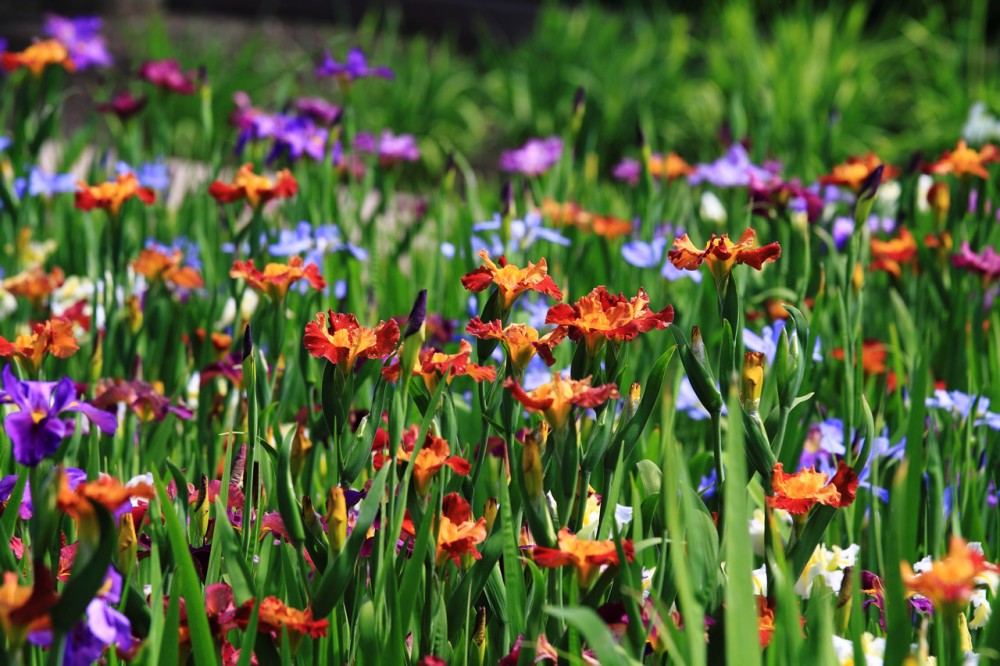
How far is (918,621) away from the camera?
1.13m

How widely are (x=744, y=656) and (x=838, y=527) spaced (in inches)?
24.3

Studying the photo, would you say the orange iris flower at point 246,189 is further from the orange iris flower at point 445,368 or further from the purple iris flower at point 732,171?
the purple iris flower at point 732,171

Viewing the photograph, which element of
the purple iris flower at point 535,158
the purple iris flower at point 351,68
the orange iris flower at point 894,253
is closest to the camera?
the orange iris flower at point 894,253

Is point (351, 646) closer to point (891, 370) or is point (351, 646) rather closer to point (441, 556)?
point (441, 556)

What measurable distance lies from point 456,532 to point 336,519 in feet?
0.37

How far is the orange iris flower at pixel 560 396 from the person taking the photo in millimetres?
810

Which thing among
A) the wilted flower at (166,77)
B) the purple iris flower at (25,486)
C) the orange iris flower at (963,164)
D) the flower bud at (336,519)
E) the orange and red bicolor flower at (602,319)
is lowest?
the purple iris flower at (25,486)

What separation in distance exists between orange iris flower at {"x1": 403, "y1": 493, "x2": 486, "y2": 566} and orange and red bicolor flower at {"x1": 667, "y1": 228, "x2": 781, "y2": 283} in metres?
0.28

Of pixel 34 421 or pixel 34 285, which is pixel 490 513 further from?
pixel 34 285

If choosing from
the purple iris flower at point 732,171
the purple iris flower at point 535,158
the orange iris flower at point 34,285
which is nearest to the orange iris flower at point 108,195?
the orange iris flower at point 34,285

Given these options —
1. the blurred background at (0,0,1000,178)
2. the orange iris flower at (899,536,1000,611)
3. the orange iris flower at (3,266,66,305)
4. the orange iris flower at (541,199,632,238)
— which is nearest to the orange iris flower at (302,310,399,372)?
the orange iris flower at (899,536,1000,611)

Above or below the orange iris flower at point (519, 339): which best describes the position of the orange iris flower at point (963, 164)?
above

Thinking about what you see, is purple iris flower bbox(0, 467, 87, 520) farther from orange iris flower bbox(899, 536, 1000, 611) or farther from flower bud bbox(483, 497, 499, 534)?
orange iris flower bbox(899, 536, 1000, 611)

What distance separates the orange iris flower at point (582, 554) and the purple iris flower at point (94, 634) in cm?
29
